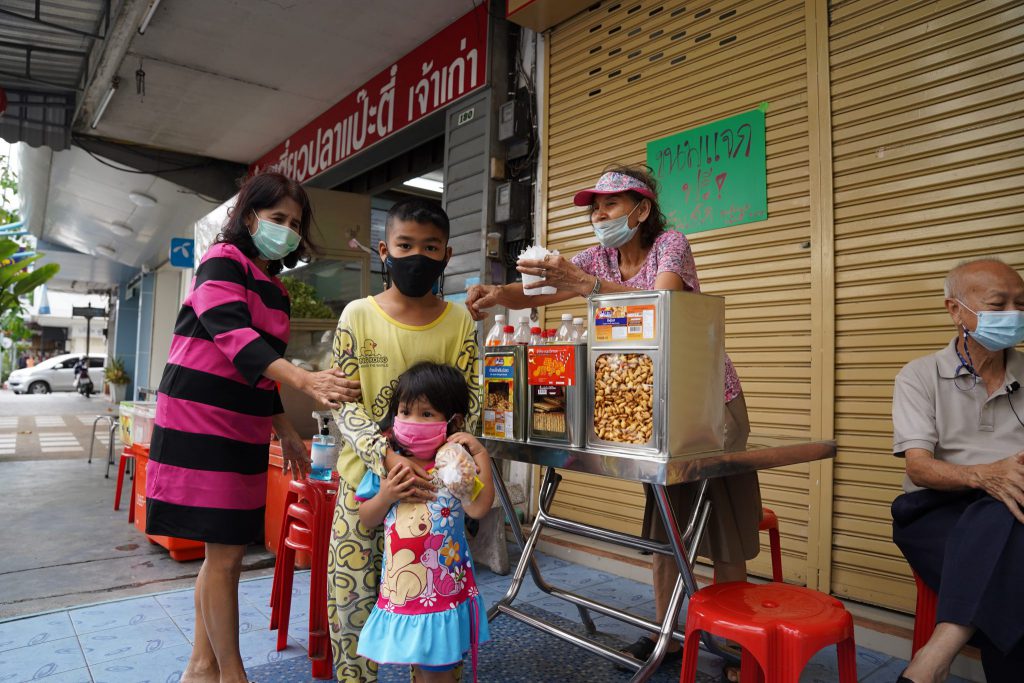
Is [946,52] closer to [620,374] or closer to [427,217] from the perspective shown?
[620,374]

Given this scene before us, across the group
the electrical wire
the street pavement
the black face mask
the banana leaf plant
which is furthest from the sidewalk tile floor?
the banana leaf plant

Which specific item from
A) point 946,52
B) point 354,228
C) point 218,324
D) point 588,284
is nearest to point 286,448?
point 218,324

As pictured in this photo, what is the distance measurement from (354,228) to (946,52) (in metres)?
4.41

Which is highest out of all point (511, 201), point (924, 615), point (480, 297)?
point (511, 201)

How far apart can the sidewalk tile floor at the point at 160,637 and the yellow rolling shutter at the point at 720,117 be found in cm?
55

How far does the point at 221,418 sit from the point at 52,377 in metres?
29.3

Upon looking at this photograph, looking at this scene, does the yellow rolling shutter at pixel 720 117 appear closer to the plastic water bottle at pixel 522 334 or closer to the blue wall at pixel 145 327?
the plastic water bottle at pixel 522 334

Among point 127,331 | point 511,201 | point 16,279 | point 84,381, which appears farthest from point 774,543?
point 84,381

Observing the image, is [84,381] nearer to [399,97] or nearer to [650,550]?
[399,97]

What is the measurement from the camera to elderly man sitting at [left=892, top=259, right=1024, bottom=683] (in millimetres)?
1697

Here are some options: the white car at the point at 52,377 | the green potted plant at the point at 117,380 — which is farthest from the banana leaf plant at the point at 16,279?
the white car at the point at 52,377

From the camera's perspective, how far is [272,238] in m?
2.04

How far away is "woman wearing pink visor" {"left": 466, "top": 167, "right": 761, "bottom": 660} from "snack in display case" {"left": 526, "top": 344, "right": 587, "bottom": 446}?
0.79 feet

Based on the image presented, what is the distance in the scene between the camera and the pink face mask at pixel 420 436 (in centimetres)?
164
